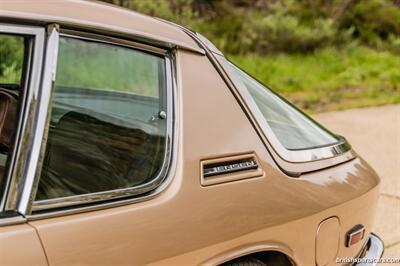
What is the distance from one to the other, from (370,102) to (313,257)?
24.1ft

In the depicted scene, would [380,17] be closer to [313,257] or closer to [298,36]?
[298,36]

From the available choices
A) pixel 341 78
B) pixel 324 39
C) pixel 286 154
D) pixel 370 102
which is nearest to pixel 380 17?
pixel 324 39

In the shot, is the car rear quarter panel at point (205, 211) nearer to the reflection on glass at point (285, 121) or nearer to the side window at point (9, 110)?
the reflection on glass at point (285, 121)

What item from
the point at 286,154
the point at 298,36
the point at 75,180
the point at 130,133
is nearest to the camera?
the point at 75,180

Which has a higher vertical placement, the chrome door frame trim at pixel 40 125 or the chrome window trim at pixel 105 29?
the chrome window trim at pixel 105 29

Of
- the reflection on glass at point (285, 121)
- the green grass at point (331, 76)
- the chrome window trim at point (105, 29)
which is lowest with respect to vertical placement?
the reflection on glass at point (285, 121)

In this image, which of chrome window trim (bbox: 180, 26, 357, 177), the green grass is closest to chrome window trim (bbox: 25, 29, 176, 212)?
chrome window trim (bbox: 180, 26, 357, 177)

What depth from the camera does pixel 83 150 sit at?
187cm

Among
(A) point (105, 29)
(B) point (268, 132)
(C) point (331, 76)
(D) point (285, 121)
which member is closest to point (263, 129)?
(B) point (268, 132)

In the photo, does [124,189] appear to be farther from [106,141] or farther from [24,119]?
[24,119]

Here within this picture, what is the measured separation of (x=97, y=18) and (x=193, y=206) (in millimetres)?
737

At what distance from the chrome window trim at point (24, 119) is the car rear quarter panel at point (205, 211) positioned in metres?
0.11

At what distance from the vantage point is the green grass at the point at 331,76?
9.21 m

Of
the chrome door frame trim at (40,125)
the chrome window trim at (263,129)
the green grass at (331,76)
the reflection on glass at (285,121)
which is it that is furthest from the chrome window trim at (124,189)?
the green grass at (331,76)
